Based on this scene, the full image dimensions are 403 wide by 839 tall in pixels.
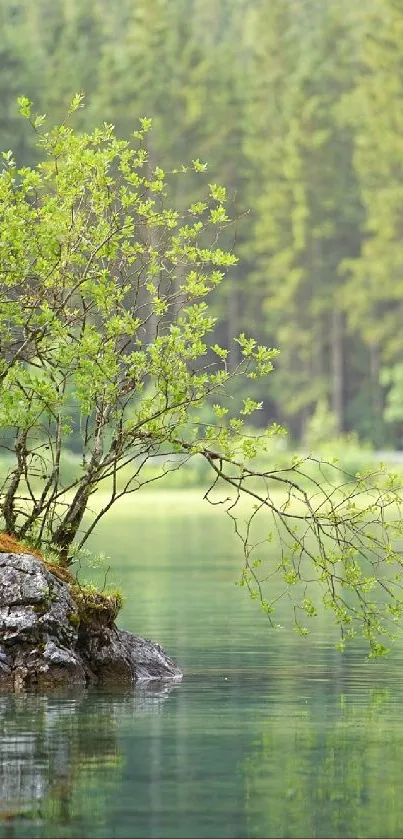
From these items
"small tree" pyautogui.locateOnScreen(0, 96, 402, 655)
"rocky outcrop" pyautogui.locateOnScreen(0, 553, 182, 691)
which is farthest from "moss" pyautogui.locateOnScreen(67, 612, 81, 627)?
"small tree" pyautogui.locateOnScreen(0, 96, 402, 655)

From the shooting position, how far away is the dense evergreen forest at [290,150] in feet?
325

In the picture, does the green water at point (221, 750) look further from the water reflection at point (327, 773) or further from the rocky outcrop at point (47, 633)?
the rocky outcrop at point (47, 633)

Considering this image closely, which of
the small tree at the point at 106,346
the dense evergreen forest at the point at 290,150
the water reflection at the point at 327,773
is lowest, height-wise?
the water reflection at the point at 327,773

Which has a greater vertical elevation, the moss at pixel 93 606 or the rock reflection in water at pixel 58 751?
the moss at pixel 93 606

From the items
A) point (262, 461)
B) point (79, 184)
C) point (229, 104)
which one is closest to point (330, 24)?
point (229, 104)

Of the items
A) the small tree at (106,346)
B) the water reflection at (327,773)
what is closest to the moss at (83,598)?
the small tree at (106,346)

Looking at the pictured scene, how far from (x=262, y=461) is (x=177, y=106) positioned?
105 ft

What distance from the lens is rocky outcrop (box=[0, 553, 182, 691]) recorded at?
56.9ft

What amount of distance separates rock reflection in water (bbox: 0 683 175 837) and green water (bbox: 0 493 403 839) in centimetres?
1

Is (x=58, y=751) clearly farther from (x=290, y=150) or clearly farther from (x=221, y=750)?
(x=290, y=150)

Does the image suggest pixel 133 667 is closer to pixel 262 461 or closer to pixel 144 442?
pixel 144 442

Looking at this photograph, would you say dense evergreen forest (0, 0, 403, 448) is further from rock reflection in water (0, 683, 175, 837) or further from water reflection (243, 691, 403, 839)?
water reflection (243, 691, 403, 839)

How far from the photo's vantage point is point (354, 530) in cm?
1816

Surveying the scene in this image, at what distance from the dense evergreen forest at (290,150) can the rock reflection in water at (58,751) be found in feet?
260
